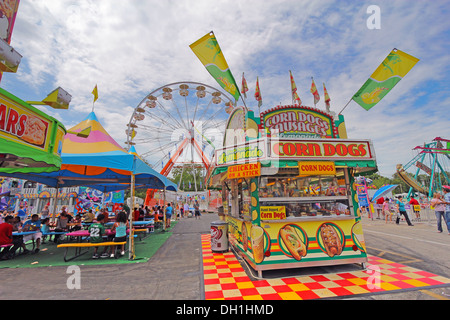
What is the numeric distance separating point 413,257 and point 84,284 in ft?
24.9

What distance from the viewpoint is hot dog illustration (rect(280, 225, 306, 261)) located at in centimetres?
429

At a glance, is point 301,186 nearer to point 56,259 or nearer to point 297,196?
point 297,196

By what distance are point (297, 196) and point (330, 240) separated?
3.73 feet

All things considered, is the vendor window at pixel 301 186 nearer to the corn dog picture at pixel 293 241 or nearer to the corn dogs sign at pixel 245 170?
the corn dogs sign at pixel 245 170

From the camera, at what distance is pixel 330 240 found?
4438 mm

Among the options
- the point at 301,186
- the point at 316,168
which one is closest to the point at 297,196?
the point at 301,186

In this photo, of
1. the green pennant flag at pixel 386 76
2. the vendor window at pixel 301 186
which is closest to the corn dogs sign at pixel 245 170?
the vendor window at pixel 301 186

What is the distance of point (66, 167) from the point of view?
6609mm

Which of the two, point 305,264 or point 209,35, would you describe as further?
point 209,35

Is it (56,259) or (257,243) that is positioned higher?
(257,243)

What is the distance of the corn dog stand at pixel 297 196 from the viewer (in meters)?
4.28

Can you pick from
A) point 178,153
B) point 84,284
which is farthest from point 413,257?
point 178,153

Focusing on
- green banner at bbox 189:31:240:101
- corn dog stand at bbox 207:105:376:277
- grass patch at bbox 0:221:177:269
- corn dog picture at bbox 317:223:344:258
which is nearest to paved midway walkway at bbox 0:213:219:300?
grass patch at bbox 0:221:177:269
